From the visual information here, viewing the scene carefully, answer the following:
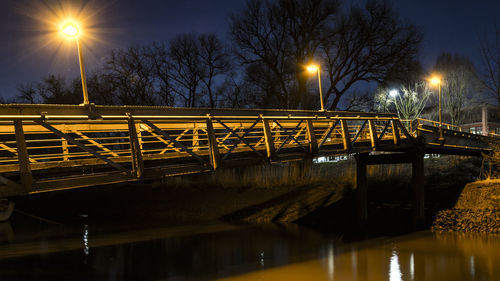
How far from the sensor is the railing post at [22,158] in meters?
8.10

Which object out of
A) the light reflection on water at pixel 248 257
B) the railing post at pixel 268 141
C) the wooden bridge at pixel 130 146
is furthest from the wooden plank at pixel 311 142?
the light reflection on water at pixel 248 257

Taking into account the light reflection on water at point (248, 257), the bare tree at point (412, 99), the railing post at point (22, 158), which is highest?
the bare tree at point (412, 99)

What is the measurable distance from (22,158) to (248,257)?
9.58 m

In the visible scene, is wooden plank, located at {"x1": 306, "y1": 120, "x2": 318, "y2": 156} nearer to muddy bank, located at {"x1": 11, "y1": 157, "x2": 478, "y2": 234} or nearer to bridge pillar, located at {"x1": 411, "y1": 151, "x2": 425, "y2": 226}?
bridge pillar, located at {"x1": 411, "y1": 151, "x2": 425, "y2": 226}

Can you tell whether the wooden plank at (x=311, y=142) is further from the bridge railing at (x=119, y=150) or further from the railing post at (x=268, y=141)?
the railing post at (x=268, y=141)

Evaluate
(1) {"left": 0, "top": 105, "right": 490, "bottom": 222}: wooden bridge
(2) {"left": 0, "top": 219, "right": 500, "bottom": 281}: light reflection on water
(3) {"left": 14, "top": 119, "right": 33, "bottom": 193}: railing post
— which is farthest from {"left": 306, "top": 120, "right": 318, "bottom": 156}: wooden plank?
(3) {"left": 14, "top": 119, "right": 33, "bottom": 193}: railing post

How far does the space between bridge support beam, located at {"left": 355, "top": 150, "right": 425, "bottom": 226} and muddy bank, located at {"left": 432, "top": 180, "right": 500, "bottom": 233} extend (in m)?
0.99

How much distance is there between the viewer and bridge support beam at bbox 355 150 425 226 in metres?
19.0

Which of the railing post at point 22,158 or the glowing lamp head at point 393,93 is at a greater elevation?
the glowing lamp head at point 393,93

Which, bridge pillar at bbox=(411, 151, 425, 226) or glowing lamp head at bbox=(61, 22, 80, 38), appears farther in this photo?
bridge pillar at bbox=(411, 151, 425, 226)

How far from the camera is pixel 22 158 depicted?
8.20 meters

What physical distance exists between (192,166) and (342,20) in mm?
22451

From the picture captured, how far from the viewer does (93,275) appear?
1325 cm

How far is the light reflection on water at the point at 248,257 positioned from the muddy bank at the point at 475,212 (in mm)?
982
